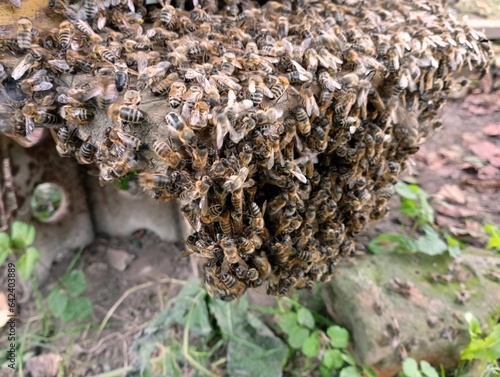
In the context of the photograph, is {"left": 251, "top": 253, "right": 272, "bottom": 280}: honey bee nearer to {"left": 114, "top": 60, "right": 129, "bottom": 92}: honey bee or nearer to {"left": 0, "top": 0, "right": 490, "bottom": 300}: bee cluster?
{"left": 0, "top": 0, "right": 490, "bottom": 300}: bee cluster

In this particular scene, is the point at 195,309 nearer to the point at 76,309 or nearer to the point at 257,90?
the point at 76,309

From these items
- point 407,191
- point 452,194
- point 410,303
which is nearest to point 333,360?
point 410,303

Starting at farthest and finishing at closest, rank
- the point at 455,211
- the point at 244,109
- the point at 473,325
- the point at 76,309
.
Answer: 1. the point at 455,211
2. the point at 76,309
3. the point at 473,325
4. the point at 244,109

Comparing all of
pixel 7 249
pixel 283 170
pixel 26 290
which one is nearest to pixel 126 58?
pixel 283 170

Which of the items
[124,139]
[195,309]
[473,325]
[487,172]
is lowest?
[195,309]

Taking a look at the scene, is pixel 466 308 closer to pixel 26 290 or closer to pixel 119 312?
pixel 119 312

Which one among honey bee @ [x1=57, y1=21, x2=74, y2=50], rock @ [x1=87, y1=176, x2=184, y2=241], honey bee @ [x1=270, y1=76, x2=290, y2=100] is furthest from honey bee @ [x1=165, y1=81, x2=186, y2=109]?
rock @ [x1=87, y1=176, x2=184, y2=241]

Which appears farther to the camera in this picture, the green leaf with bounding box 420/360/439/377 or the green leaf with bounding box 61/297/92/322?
the green leaf with bounding box 61/297/92/322
